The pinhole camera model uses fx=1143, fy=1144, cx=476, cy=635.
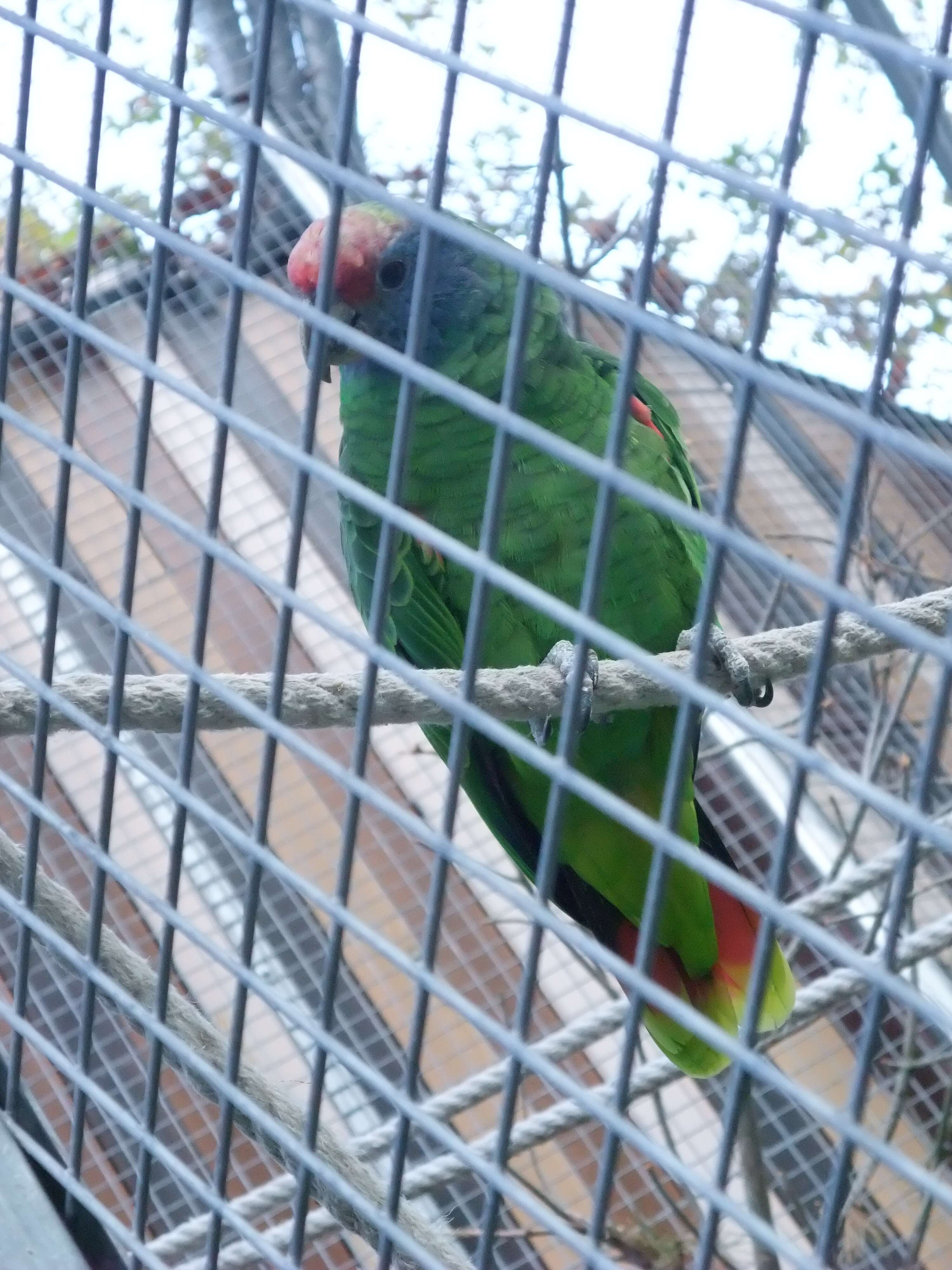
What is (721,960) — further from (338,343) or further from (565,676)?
(338,343)

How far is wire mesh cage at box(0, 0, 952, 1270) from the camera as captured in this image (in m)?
0.33

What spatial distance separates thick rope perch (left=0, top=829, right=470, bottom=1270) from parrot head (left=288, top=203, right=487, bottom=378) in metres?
0.64

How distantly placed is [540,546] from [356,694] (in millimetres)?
426

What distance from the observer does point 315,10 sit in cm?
39

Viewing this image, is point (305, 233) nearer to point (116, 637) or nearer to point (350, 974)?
point (116, 637)

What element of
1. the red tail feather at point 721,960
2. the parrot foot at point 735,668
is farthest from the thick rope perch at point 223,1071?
the red tail feather at point 721,960

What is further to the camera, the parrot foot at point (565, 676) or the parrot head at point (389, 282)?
the parrot head at point (389, 282)

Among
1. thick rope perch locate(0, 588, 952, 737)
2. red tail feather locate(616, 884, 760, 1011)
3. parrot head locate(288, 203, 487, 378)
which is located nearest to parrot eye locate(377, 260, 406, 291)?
parrot head locate(288, 203, 487, 378)

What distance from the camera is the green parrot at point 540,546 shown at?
1.00m

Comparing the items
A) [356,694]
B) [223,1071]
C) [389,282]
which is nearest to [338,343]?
[389,282]

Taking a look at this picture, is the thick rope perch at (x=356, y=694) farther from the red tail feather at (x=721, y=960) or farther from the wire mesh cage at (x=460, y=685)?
the red tail feather at (x=721, y=960)

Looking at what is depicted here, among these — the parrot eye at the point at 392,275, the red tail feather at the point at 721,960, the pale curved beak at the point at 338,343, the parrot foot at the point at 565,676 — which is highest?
the parrot eye at the point at 392,275

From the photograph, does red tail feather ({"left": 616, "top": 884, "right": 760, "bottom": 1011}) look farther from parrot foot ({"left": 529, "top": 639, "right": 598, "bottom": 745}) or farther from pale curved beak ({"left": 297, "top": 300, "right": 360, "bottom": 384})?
pale curved beak ({"left": 297, "top": 300, "right": 360, "bottom": 384})

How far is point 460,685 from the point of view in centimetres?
45
